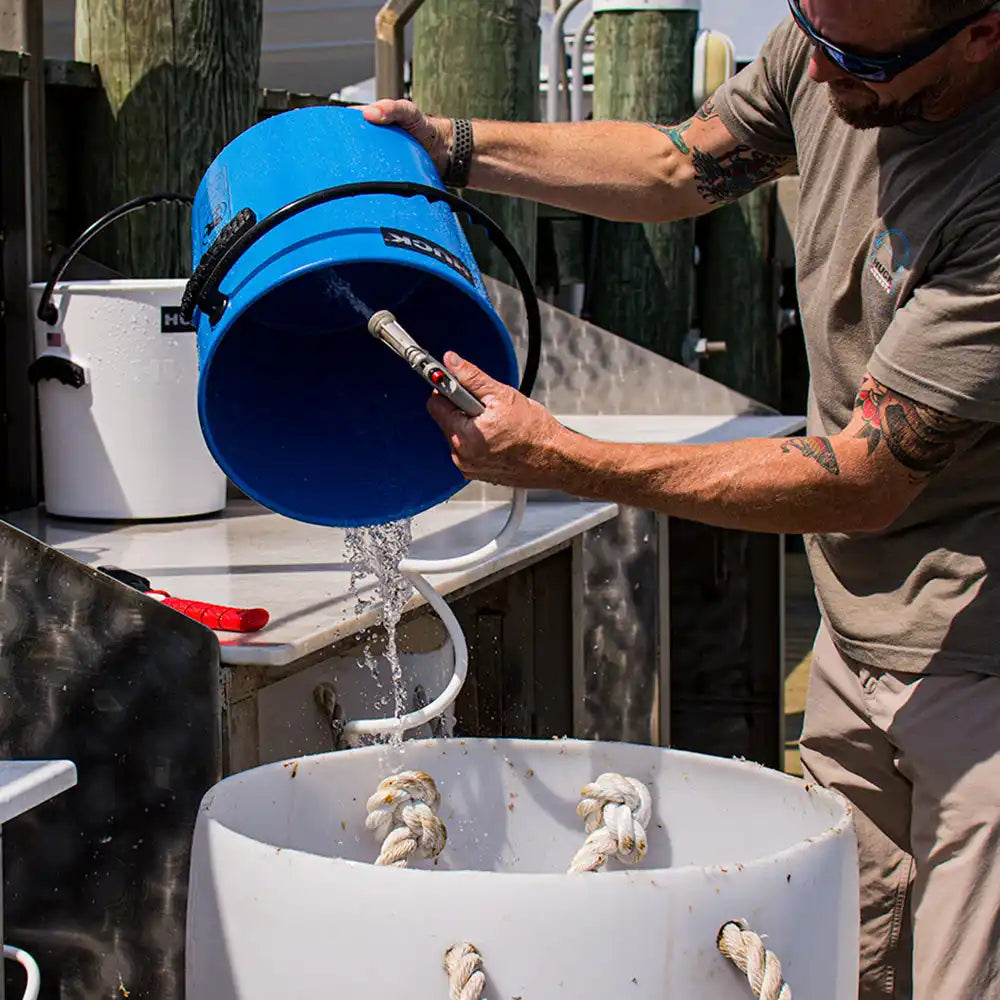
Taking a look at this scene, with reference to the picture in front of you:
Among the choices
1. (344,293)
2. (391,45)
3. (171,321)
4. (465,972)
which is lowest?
(465,972)

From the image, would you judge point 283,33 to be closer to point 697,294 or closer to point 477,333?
point 697,294

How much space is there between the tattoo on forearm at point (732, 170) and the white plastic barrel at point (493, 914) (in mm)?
1143

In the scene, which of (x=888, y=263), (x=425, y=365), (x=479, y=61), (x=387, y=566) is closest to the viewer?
(x=425, y=365)

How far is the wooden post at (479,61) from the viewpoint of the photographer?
488 centimetres

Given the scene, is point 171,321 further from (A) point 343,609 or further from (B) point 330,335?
(A) point 343,609

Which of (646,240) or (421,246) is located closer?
(421,246)

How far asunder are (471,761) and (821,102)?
105 cm

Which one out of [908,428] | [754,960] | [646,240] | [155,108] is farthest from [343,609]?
[646,240]

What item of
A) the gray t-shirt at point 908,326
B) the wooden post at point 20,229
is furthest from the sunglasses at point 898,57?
the wooden post at point 20,229

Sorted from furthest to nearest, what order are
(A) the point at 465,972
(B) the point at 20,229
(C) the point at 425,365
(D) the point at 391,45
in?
(D) the point at 391,45, (B) the point at 20,229, (C) the point at 425,365, (A) the point at 465,972

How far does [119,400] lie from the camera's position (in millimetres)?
3076

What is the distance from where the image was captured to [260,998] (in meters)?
1.62

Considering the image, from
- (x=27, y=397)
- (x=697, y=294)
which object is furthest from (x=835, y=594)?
(x=697, y=294)

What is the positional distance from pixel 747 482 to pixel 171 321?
1.40 meters
